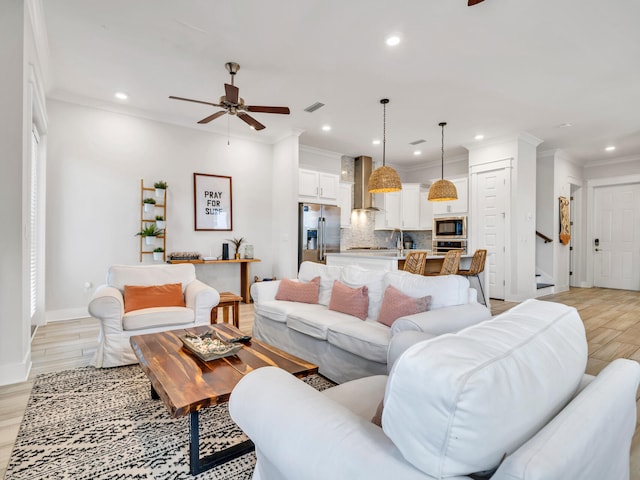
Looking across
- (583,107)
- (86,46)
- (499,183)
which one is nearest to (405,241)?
(499,183)

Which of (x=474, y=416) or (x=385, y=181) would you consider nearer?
(x=474, y=416)

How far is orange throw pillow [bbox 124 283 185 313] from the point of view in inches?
124

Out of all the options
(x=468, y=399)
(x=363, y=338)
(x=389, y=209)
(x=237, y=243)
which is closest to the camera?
(x=468, y=399)

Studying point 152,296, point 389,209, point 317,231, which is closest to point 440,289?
point 152,296

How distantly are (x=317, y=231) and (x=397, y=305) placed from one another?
364 centimetres

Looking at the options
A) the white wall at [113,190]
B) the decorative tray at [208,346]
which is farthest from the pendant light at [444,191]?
the decorative tray at [208,346]

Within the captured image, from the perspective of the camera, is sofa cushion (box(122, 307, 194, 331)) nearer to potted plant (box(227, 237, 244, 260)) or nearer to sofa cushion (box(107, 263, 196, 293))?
sofa cushion (box(107, 263, 196, 293))

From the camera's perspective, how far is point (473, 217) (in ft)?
20.8

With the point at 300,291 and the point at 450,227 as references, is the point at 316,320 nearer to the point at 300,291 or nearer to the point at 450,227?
the point at 300,291

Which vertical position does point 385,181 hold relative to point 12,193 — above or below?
above

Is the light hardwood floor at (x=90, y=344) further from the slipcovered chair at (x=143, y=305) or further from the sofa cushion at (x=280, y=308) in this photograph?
the sofa cushion at (x=280, y=308)

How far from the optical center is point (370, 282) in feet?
9.64

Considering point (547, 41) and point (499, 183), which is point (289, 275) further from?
point (547, 41)

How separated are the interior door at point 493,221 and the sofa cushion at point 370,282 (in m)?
3.76
